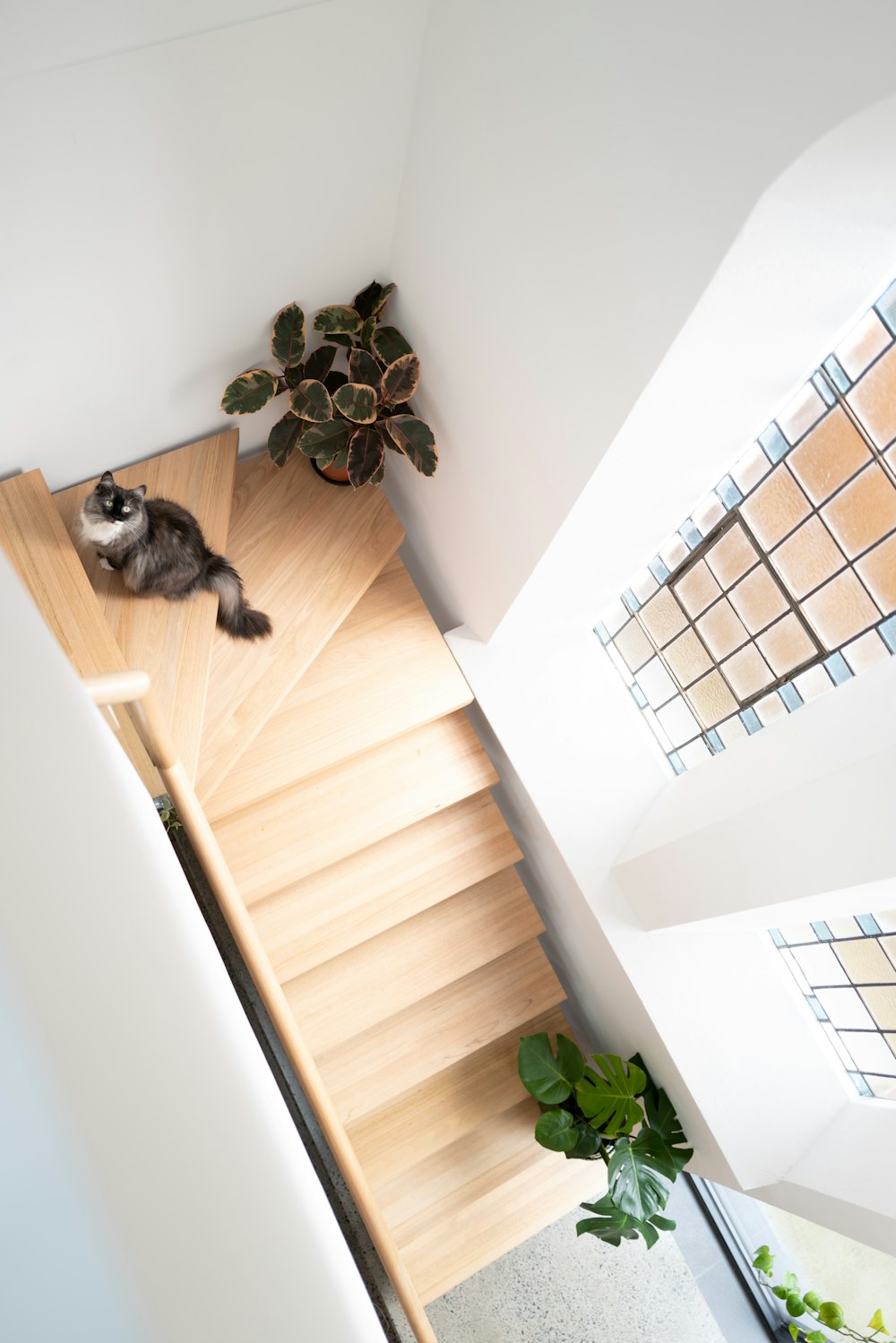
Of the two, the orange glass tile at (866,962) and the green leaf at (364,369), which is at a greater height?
the green leaf at (364,369)

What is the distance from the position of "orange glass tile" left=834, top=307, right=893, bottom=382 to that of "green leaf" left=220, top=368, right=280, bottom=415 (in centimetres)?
216

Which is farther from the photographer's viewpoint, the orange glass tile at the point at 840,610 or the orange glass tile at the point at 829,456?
the orange glass tile at the point at 840,610

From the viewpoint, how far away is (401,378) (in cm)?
355

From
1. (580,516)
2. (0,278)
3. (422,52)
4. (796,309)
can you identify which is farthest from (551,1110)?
(422,52)

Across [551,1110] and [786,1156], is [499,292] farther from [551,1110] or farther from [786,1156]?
[786,1156]

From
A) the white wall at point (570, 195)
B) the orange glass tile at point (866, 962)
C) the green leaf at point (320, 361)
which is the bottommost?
the orange glass tile at point (866, 962)

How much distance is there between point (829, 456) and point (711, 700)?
127 cm

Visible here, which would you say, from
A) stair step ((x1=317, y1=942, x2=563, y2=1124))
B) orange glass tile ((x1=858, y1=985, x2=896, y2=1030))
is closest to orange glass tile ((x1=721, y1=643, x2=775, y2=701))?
orange glass tile ((x1=858, y1=985, x2=896, y2=1030))

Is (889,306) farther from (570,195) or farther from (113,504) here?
(113,504)

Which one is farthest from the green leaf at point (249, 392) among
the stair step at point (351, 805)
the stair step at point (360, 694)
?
the stair step at point (351, 805)

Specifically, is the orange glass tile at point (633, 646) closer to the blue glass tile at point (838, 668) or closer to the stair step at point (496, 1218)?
the blue glass tile at point (838, 668)

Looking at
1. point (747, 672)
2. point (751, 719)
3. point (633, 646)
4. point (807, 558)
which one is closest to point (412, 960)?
point (633, 646)

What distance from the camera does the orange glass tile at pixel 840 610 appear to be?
2.85 meters

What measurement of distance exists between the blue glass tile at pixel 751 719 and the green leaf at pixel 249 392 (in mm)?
2367
